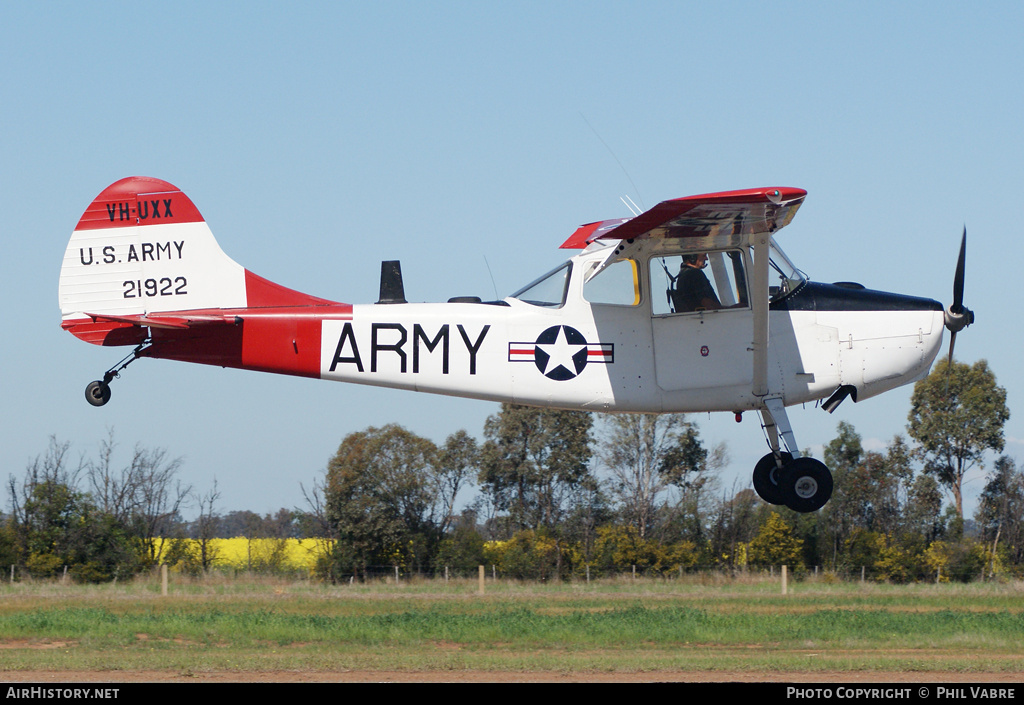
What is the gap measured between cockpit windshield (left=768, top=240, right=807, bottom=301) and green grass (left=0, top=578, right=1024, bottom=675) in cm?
553

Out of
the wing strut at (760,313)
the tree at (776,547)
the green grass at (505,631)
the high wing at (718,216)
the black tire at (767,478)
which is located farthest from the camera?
the tree at (776,547)

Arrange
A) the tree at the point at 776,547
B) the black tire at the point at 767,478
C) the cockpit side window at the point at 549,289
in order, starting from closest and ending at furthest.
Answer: the cockpit side window at the point at 549,289
the black tire at the point at 767,478
the tree at the point at 776,547

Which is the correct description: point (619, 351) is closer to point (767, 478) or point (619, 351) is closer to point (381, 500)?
point (767, 478)

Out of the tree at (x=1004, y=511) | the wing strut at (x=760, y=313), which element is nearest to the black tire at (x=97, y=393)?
the wing strut at (x=760, y=313)

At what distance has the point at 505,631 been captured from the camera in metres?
19.3

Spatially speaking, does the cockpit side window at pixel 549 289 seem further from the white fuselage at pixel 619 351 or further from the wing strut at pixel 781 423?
the wing strut at pixel 781 423

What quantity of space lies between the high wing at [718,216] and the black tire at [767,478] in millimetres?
2621

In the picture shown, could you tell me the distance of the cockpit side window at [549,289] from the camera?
1175cm

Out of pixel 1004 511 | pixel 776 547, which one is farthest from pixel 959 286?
pixel 1004 511

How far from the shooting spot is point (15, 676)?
13.4 meters

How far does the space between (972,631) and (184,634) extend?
13835mm

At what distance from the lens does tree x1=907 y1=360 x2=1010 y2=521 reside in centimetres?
4950

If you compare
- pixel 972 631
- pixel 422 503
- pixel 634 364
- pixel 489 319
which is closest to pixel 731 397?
pixel 634 364

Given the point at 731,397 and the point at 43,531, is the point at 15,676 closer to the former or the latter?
the point at 731,397
